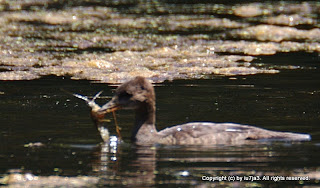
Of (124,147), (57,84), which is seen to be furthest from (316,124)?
(57,84)

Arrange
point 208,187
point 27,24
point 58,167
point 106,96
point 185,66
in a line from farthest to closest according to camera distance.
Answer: point 27,24
point 185,66
point 106,96
point 58,167
point 208,187

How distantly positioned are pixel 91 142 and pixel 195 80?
18.1 ft

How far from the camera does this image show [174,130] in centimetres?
991

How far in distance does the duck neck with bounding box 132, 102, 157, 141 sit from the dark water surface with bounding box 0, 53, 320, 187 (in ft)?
0.56

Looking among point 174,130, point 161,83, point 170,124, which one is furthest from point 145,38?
point 174,130

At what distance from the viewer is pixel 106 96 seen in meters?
13.4

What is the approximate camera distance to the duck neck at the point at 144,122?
10117mm

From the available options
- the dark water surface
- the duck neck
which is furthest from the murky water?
the duck neck

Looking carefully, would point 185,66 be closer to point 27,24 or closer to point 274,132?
point 274,132

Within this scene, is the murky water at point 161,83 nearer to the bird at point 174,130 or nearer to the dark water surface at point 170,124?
the dark water surface at point 170,124

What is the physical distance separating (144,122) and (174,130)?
50 centimetres

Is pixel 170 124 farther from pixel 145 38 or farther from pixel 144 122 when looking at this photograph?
pixel 145 38

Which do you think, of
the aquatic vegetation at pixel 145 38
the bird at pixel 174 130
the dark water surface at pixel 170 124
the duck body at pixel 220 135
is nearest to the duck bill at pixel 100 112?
the bird at pixel 174 130

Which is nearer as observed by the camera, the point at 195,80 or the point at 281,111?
the point at 281,111
